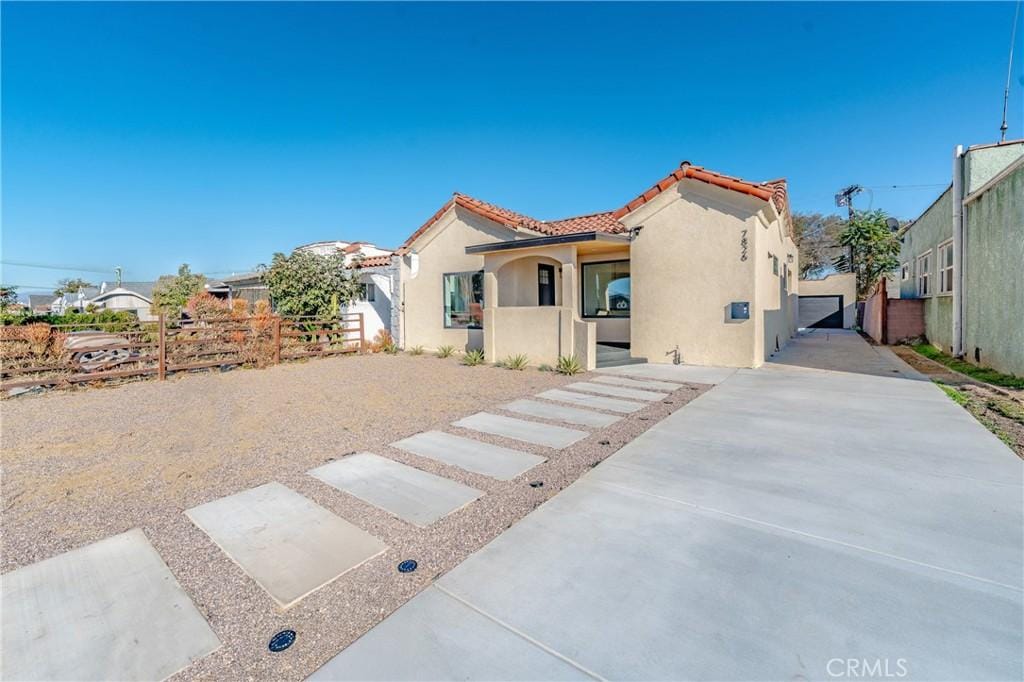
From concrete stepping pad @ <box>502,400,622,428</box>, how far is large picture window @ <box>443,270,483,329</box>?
8.04 meters

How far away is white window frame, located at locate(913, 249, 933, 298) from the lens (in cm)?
1655

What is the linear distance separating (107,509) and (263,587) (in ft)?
7.73

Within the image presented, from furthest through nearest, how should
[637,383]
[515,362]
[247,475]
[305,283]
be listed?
[305,283] < [515,362] < [637,383] < [247,475]

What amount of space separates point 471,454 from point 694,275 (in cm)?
944

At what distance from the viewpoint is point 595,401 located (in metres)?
8.20

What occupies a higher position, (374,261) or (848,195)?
(848,195)

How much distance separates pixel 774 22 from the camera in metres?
12.8

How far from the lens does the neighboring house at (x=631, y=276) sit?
38.4 feet

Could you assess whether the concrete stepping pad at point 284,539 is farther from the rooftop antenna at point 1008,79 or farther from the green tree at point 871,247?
the green tree at point 871,247

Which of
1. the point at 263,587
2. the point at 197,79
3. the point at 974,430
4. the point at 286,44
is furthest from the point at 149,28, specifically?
the point at 974,430

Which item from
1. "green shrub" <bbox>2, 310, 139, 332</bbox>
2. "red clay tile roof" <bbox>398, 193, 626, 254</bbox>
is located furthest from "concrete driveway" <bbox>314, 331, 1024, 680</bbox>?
"green shrub" <bbox>2, 310, 139, 332</bbox>

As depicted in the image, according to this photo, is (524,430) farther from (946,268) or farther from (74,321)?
(74,321)

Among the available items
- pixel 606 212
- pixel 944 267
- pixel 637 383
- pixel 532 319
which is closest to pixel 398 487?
pixel 637 383

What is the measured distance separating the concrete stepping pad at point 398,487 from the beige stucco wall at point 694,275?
32.2 feet
